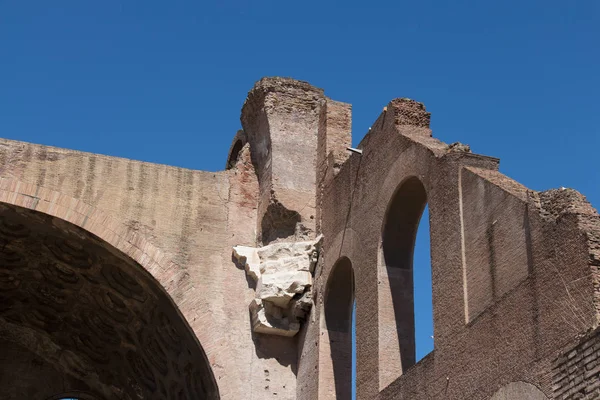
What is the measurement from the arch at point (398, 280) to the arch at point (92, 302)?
230 cm

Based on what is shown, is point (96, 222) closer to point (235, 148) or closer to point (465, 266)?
point (235, 148)

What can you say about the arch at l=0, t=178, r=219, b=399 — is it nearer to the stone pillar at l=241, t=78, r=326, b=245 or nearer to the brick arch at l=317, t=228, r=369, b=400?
the brick arch at l=317, t=228, r=369, b=400

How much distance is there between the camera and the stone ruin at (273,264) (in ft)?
24.2

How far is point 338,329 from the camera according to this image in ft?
33.3

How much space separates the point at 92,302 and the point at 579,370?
7162 millimetres

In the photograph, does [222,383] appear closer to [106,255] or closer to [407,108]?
[106,255]

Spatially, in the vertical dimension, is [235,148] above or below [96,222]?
above

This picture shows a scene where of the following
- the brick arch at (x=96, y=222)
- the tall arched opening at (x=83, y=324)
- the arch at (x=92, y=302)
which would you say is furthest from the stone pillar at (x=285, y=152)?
the tall arched opening at (x=83, y=324)

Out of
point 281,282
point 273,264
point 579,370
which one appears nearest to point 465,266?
point 579,370

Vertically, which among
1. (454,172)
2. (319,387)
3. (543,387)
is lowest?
(543,387)

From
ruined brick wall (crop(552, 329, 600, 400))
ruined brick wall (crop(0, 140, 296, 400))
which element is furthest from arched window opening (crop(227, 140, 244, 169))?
ruined brick wall (crop(552, 329, 600, 400))

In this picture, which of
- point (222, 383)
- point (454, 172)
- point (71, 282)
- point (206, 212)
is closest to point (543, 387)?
point (454, 172)

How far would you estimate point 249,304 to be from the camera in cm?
1076

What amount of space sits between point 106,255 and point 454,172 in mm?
4377
